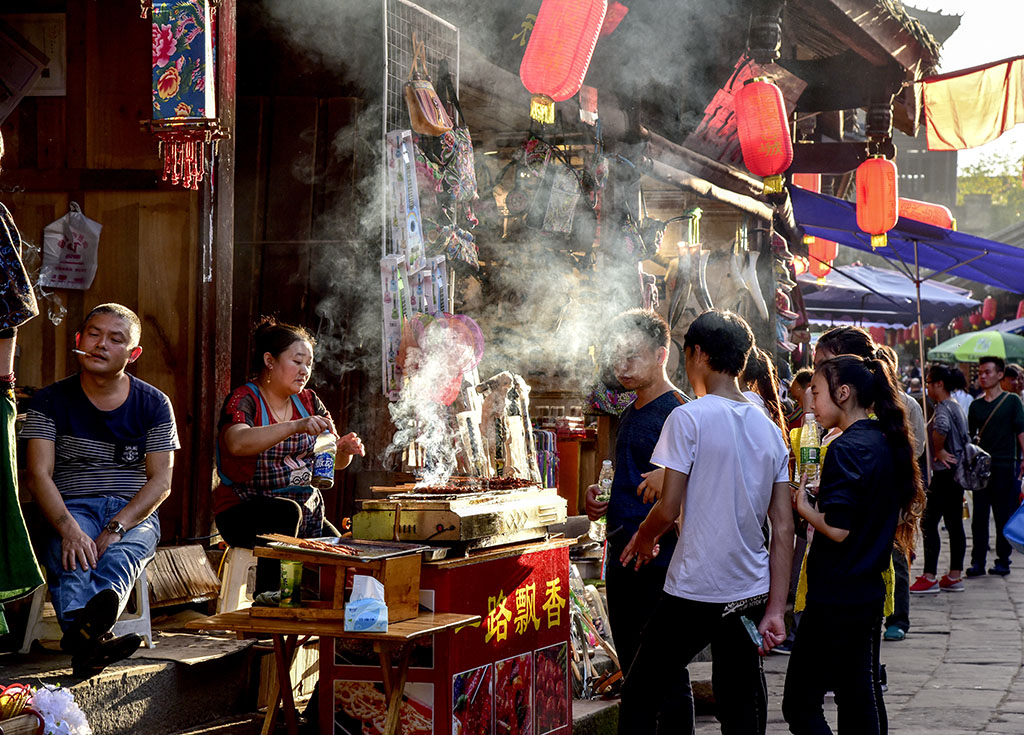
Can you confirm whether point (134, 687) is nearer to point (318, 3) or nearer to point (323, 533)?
point (323, 533)

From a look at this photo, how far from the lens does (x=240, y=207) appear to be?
741cm

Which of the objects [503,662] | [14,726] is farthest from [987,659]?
[14,726]

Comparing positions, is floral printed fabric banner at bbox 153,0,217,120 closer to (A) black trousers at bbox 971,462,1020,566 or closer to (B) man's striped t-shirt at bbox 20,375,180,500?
(B) man's striped t-shirt at bbox 20,375,180,500

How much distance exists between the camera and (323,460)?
546cm

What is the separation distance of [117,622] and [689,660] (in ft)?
8.64

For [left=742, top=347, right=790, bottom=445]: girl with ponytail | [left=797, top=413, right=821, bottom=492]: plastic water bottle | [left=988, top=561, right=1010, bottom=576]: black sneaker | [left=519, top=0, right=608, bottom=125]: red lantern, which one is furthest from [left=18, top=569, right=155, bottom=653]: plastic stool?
[left=988, top=561, right=1010, bottom=576]: black sneaker

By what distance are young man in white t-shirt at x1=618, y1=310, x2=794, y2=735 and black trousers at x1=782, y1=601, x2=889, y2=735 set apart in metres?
0.16

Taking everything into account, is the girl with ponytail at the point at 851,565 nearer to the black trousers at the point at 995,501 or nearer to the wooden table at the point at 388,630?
the wooden table at the point at 388,630

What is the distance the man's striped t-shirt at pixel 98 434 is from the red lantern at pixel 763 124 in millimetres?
6599

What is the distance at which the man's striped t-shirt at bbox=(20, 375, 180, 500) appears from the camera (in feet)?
16.1

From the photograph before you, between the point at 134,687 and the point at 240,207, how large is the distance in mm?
3681

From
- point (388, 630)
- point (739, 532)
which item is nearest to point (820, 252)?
point (739, 532)

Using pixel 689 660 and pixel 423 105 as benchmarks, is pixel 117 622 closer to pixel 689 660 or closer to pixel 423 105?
pixel 689 660

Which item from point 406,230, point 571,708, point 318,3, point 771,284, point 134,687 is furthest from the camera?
point 771,284
